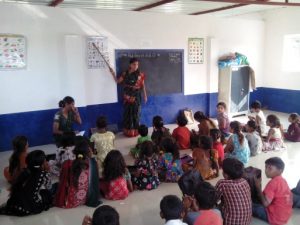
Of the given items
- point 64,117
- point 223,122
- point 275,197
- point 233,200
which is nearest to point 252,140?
point 223,122

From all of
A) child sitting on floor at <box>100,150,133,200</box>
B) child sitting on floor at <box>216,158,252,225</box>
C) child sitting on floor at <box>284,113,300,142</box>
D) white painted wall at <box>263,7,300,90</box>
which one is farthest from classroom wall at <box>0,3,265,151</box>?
child sitting on floor at <box>216,158,252,225</box>

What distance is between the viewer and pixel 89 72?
5445 millimetres

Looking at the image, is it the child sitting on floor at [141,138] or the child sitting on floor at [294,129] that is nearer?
the child sitting on floor at [141,138]

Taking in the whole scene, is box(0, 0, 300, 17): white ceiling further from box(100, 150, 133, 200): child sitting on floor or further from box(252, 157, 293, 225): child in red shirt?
box(252, 157, 293, 225): child in red shirt

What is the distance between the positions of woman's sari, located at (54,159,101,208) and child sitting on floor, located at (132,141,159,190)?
1.69ft

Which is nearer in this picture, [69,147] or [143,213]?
[143,213]

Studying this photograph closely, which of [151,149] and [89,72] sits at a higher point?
[89,72]

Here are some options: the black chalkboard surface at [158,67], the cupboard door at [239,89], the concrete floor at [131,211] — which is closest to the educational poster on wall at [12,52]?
the black chalkboard surface at [158,67]

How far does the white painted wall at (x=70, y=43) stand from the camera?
477 cm

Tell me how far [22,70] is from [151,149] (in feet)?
8.89

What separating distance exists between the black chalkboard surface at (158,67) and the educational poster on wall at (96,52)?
28cm

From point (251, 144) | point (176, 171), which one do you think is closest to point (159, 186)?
point (176, 171)

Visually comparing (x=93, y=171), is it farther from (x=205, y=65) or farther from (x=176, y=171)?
(x=205, y=65)

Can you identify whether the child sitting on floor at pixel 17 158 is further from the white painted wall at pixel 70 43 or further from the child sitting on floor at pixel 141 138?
the white painted wall at pixel 70 43
